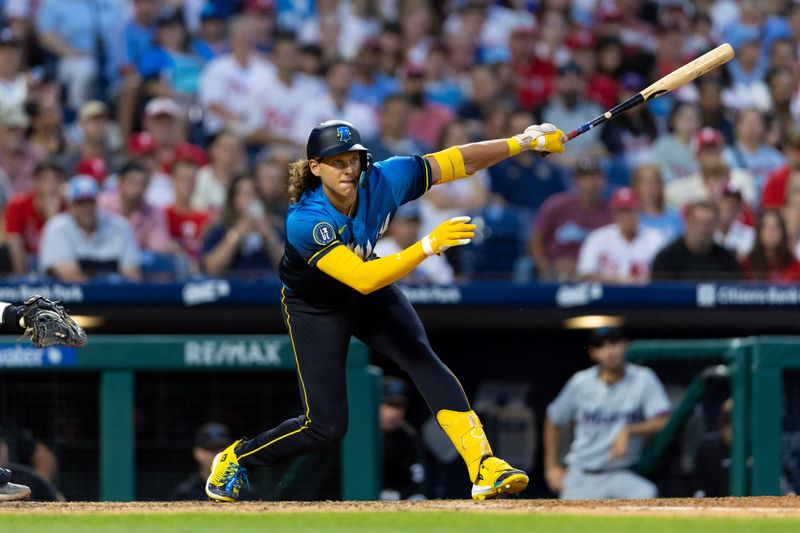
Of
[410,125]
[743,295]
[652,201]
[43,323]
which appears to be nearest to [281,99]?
[410,125]

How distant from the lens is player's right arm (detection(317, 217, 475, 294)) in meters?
5.02

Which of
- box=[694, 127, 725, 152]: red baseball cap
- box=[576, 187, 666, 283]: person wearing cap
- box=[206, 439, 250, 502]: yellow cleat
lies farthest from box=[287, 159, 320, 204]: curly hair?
box=[694, 127, 725, 152]: red baseball cap

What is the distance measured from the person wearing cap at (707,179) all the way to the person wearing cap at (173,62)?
12.4 ft

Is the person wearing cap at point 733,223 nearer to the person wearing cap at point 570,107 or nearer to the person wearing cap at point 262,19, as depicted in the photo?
the person wearing cap at point 570,107

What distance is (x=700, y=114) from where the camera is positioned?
462 inches

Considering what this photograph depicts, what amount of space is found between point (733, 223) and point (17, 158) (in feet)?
16.5

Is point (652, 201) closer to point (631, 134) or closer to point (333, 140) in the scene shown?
point (631, 134)

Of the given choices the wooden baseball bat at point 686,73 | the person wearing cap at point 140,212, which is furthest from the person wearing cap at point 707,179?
the wooden baseball bat at point 686,73

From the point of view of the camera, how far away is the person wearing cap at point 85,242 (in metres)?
8.58

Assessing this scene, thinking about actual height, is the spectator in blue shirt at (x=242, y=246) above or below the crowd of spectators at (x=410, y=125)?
below

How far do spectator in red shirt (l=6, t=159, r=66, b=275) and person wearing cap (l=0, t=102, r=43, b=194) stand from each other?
63 centimetres

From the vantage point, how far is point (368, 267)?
16.8 ft

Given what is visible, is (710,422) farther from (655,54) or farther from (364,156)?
(655,54)

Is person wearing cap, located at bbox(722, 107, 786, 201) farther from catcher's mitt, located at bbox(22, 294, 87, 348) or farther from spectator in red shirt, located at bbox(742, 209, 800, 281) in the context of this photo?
catcher's mitt, located at bbox(22, 294, 87, 348)
